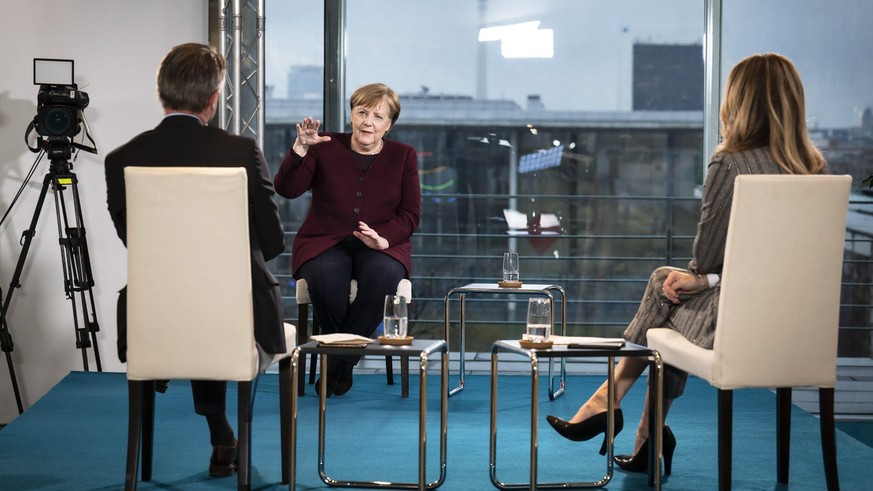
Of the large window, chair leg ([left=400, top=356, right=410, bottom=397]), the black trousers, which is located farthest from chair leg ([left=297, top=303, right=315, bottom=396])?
the large window

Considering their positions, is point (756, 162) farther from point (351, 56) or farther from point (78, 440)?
point (351, 56)

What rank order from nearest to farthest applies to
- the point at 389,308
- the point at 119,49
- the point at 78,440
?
1. the point at 389,308
2. the point at 78,440
3. the point at 119,49

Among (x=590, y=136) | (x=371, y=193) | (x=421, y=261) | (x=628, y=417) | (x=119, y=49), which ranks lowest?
(x=628, y=417)

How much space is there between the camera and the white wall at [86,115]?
4.92 metres

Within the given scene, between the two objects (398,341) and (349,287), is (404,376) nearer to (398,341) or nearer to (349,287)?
(349,287)

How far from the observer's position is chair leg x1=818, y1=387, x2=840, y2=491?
108 inches

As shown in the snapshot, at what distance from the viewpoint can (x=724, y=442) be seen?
2594 mm

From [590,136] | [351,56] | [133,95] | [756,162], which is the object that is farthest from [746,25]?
[133,95]

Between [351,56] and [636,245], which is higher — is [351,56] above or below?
above

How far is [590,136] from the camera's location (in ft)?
17.7

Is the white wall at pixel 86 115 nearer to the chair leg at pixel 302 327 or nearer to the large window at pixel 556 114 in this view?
the large window at pixel 556 114

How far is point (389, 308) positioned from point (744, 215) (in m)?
0.99

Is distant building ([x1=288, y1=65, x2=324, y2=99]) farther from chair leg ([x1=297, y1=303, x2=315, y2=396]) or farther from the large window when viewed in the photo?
chair leg ([x1=297, y1=303, x2=315, y2=396])

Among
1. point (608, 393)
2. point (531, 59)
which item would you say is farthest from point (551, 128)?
point (608, 393)
